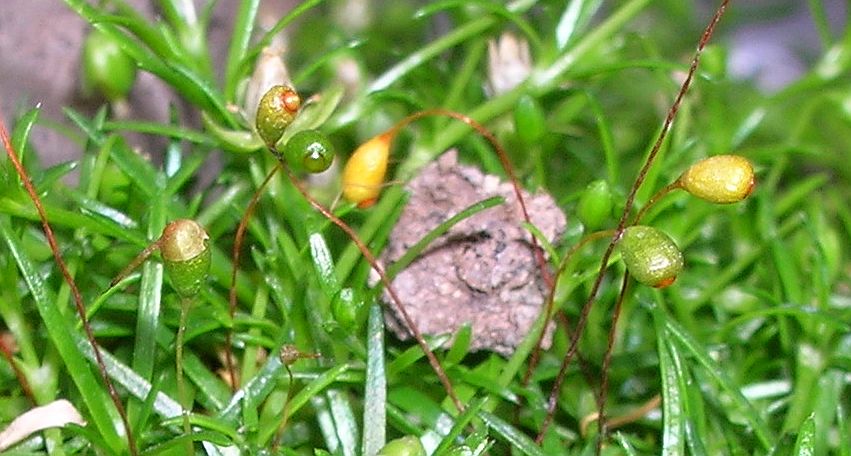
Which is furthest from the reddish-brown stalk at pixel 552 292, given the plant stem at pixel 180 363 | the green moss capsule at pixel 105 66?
the green moss capsule at pixel 105 66

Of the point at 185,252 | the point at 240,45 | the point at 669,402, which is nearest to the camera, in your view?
the point at 185,252

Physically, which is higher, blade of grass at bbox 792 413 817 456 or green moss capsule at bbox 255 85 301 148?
green moss capsule at bbox 255 85 301 148

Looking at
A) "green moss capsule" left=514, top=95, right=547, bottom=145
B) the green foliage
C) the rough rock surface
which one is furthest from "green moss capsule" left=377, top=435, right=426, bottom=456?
"green moss capsule" left=514, top=95, right=547, bottom=145

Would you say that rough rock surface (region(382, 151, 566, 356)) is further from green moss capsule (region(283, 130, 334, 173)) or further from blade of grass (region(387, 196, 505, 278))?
green moss capsule (region(283, 130, 334, 173))

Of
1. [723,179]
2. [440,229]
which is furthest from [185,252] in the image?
[723,179]

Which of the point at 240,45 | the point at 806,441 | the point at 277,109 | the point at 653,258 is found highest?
the point at 240,45

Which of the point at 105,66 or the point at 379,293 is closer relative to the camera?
the point at 379,293

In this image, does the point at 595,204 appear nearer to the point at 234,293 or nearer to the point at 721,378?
the point at 721,378
